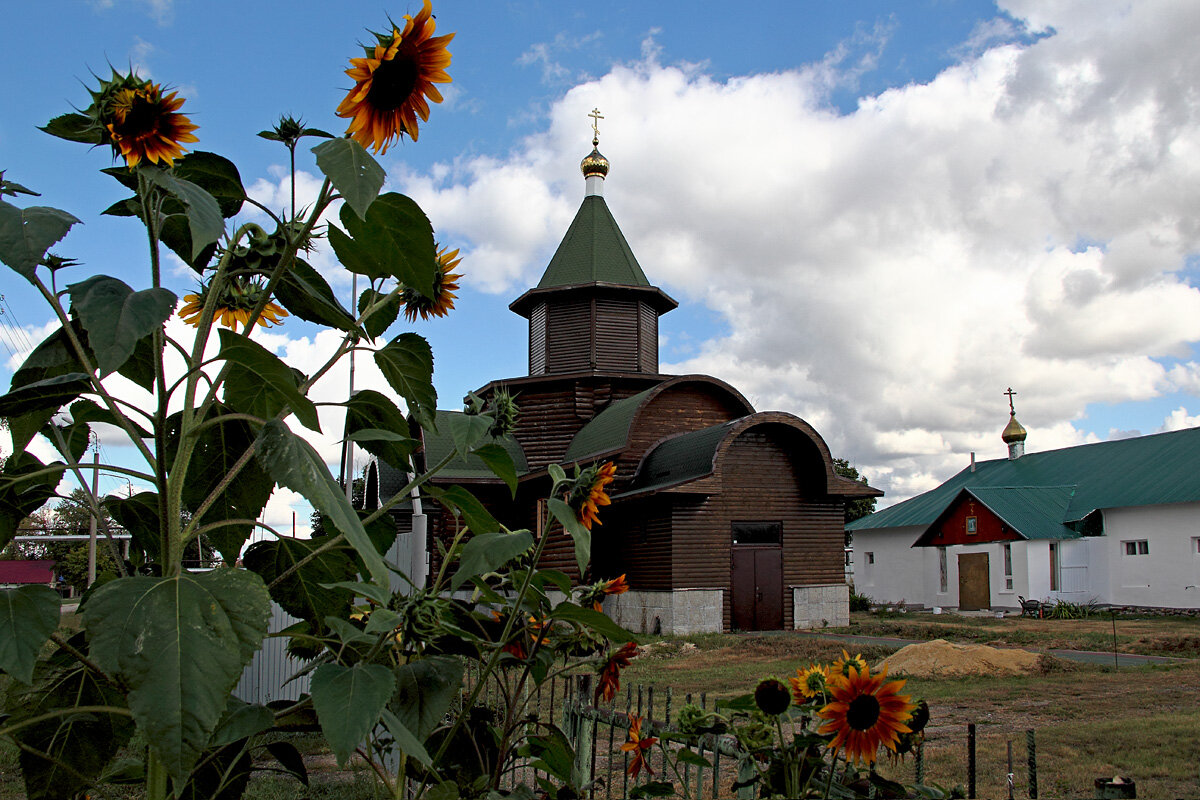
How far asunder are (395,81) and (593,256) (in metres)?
23.5

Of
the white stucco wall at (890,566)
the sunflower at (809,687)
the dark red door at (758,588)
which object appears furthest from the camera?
the white stucco wall at (890,566)

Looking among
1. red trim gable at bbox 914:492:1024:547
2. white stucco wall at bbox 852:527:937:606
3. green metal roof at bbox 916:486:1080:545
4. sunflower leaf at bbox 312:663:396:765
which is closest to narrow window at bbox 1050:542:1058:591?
green metal roof at bbox 916:486:1080:545

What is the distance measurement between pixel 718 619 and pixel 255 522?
1724cm

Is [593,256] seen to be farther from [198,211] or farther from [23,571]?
[23,571]

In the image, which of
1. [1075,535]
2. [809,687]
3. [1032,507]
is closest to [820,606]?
[1075,535]

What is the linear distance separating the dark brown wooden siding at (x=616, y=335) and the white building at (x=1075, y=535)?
1226 cm

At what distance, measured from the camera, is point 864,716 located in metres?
1.62

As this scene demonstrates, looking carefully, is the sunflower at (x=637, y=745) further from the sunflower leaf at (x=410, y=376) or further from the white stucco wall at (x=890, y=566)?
the white stucco wall at (x=890, y=566)

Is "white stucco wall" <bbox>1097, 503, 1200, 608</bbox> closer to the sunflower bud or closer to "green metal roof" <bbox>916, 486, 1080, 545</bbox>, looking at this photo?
"green metal roof" <bbox>916, 486, 1080, 545</bbox>

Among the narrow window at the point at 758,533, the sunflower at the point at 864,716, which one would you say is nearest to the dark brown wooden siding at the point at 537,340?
the narrow window at the point at 758,533

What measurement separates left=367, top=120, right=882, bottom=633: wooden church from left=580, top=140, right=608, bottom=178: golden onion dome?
4.95 m

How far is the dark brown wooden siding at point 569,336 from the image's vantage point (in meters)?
23.5

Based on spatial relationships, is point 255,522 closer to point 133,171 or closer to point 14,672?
point 14,672

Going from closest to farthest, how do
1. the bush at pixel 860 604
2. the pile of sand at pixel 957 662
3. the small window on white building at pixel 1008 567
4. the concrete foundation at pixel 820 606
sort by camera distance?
the pile of sand at pixel 957 662, the concrete foundation at pixel 820 606, the small window on white building at pixel 1008 567, the bush at pixel 860 604
